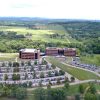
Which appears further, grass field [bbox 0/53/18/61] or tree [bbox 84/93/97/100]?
grass field [bbox 0/53/18/61]

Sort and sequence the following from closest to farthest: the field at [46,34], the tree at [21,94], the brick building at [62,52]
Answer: the tree at [21,94], the brick building at [62,52], the field at [46,34]

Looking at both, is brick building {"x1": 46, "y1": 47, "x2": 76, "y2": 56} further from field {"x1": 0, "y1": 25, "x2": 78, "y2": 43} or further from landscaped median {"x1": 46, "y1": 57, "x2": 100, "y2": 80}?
field {"x1": 0, "y1": 25, "x2": 78, "y2": 43}

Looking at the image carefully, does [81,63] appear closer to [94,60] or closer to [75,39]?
[94,60]

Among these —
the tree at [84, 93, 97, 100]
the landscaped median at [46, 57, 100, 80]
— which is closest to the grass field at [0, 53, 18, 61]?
the landscaped median at [46, 57, 100, 80]

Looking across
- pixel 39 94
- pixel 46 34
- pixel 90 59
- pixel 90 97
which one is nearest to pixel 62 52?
pixel 90 59

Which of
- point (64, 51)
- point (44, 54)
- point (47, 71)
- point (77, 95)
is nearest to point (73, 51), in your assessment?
point (64, 51)

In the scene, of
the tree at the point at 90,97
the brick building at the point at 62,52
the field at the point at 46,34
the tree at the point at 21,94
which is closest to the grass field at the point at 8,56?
the brick building at the point at 62,52

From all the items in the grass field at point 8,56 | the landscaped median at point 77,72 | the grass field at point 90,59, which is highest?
the grass field at point 8,56

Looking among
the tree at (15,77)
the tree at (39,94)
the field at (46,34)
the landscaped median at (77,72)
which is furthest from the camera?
the field at (46,34)

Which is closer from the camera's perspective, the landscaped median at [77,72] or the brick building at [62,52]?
the landscaped median at [77,72]

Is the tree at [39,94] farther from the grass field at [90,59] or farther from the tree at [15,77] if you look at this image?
the grass field at [90,59]

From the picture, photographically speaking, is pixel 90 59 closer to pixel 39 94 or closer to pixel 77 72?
pixel 77 72
